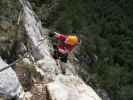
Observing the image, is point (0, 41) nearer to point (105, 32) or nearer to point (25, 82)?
point (25, 82)

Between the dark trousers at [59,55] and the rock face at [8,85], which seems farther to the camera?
the dark trousers at [59,55]

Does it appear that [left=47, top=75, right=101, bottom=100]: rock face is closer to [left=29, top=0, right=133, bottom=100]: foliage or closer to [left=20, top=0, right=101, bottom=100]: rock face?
[left=20, top=0, right=101, bottom=100]: rock face

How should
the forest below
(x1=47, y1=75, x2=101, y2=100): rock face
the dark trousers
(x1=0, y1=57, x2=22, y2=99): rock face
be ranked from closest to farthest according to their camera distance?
(x1=0, y1=57, x2=22, y2=99): rock face, (x1=47, y1=75, x2=101, y2=100): rock face, the dark trousers, the forest below

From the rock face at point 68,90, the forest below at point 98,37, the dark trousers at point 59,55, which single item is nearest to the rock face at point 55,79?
the rock face at point 68,90

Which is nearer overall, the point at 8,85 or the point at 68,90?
the point at 8,85

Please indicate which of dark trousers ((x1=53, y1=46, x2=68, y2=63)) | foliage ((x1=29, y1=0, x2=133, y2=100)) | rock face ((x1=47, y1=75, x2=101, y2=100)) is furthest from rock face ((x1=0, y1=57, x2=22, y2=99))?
foliage ((x1=29, y1=0, x2=133, y2=100))

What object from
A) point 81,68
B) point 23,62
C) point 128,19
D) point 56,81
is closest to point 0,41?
point 23,62

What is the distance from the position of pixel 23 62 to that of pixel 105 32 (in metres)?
6.01

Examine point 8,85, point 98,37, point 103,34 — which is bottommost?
point 103,34

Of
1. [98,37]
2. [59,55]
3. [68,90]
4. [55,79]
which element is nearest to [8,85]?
[68,90]

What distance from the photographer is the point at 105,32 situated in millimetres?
11961

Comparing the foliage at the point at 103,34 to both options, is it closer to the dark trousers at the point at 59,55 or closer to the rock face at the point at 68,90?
the dark trousers at the point at 59,55

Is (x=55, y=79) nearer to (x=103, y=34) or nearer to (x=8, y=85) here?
(x=8, y=85)

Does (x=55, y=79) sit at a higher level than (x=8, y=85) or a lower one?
lower
